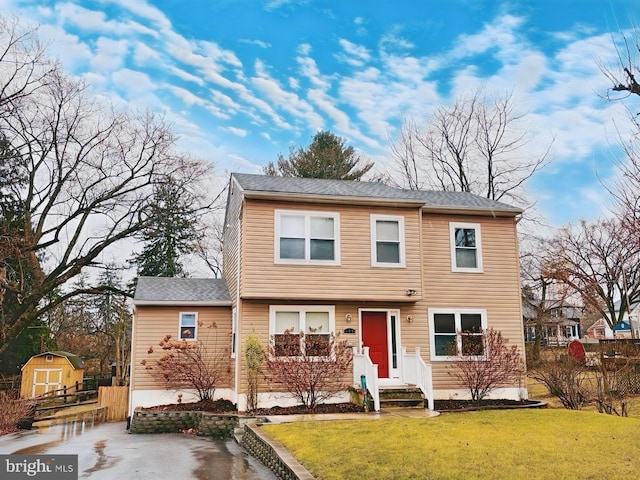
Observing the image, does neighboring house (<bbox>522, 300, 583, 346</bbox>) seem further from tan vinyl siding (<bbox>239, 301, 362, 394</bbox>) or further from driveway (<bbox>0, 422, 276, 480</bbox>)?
driveway (<bbox>0, 422, 276, 480</bbox>)

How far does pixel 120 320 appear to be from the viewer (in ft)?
98.7

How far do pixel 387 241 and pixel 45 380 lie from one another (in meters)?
19.9

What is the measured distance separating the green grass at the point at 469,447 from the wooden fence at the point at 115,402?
10.8 m

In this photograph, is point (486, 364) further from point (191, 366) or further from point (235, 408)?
point (191, 366)

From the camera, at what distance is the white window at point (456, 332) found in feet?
50.2

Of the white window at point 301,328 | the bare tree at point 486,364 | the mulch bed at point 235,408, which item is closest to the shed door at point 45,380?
the mulch bed at point 235,408

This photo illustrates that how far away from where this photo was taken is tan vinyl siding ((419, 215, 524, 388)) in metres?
15.7

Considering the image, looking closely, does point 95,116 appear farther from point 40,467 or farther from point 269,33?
point 40,467

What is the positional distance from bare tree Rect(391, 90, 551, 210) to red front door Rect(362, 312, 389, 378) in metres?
16.8

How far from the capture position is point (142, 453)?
35.0 feet

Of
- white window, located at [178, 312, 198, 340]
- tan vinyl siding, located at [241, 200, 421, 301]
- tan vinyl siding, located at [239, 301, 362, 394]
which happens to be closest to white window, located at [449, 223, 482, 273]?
tan vinyl siding, located at [241, 200, 421, 301]

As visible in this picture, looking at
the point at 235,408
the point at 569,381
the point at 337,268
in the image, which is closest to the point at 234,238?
the point at 337,268

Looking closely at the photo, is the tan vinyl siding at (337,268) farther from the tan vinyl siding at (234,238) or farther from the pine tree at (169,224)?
the pine tree at (169,224)

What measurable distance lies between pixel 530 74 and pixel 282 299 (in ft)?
28.1
